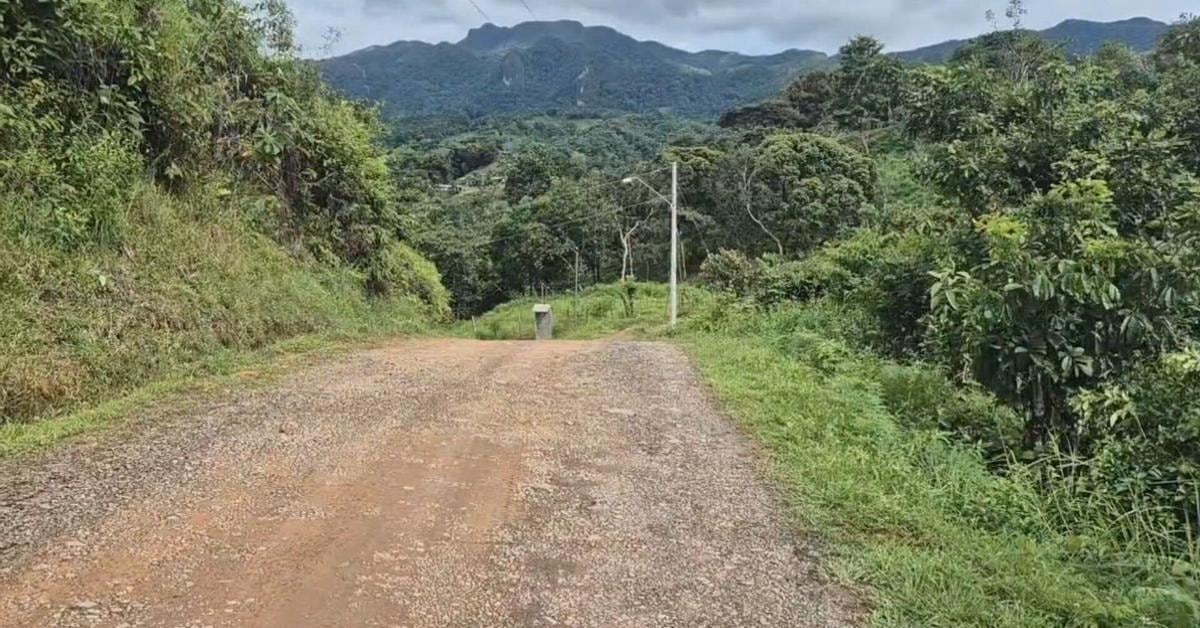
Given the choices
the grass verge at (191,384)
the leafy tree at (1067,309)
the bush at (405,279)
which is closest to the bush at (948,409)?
the leafy tree at (1067,309)

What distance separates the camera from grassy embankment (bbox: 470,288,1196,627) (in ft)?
9.68

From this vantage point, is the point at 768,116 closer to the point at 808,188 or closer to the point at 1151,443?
the point at 808,188

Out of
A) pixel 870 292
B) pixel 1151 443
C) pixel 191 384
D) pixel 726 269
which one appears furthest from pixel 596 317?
pixel 1151 443

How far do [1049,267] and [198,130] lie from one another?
8.84 metres

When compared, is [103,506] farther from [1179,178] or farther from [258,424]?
[1179,178]

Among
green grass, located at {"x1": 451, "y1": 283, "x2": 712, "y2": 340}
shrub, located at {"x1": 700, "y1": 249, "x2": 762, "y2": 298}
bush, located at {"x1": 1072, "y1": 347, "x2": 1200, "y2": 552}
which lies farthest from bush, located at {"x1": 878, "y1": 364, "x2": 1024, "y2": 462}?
green grass, located at {"x1": 451, "y1": 283, "x2": 712, "y2": 340}

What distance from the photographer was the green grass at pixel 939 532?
2.93 m

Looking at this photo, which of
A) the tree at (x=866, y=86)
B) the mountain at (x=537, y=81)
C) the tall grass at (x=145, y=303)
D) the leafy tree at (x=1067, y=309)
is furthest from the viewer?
the mountain at (x=537, y=81)

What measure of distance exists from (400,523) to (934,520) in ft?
8.23

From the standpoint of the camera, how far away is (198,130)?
9328mm

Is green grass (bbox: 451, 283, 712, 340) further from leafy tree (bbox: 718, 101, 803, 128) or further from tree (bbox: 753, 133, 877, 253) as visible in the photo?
leafy tree (bbox: 718, 101, 803, 128)

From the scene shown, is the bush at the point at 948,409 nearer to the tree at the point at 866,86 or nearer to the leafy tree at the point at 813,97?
the tree at the point at 866,86

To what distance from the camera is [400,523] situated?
3643mm

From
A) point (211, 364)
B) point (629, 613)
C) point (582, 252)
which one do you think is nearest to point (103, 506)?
point (629, 613)
